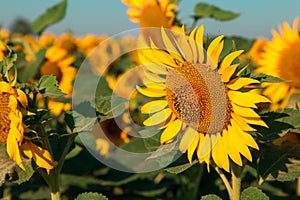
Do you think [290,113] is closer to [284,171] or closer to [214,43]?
[284,171]

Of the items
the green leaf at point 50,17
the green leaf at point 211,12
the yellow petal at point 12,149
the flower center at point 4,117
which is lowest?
the yellow petal at point 12,149

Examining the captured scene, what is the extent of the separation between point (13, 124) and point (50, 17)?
5.42 ft

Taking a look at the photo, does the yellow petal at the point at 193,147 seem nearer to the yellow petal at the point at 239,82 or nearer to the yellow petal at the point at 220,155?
the yellow petal at the point at 220,155

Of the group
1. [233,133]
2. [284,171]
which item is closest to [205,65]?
[233,133]

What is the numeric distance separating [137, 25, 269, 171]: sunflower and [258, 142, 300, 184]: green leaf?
14 centimetres

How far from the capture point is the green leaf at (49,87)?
4.81ft

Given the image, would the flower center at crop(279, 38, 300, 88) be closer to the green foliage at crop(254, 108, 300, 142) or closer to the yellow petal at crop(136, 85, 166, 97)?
the green foliage at crop(254, 108, 300, 142)

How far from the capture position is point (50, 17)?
296 centimetres

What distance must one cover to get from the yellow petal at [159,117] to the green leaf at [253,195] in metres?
0.26

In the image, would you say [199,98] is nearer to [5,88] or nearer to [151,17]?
[5,88]

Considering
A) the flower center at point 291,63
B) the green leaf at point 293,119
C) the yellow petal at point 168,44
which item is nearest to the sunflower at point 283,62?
the flower center at point 291,63

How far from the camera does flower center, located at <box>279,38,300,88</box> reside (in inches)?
105

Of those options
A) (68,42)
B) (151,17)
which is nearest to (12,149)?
(151,17)

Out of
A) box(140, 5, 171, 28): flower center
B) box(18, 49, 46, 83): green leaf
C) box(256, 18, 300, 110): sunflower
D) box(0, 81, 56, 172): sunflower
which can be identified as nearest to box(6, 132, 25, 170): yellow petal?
box(0, 81, 56, 172): sunflower
